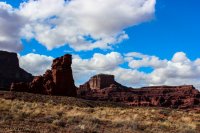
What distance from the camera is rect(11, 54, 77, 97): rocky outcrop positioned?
79188 millimetres

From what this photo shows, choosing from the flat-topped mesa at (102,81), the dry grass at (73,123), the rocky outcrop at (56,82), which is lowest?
the dry grass at (73,123)

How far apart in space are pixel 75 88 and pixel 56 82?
5751mm

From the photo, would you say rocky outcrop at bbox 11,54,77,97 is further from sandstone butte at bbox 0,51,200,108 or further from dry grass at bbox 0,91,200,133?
dry grass at bbox 0,91,200,133

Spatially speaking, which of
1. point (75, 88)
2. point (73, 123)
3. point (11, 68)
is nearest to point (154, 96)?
point (11, 68)

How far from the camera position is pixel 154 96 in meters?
143

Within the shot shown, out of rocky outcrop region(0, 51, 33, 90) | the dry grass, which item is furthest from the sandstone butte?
the dry grass

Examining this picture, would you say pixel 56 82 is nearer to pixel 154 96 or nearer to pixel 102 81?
pixel 154 96

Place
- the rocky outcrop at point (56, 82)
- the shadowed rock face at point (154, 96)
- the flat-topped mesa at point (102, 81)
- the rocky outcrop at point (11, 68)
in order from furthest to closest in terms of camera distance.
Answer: the flat-topped mesa at point (102, 81)
the rocky outcrop at point (11, 68)
the shadowed rock face at point (154, 96)
the rocky outcrop at point (56, 82)

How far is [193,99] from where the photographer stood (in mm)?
127438

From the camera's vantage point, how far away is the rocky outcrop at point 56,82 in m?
79.2

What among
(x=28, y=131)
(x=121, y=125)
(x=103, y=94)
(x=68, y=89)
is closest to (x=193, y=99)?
(x=103, y=94)

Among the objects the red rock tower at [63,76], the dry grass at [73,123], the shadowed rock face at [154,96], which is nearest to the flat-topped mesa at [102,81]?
the shadowed rock face at [154,96]

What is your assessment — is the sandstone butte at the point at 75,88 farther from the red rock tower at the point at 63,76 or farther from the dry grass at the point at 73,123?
the dry grass at the point at 73,123

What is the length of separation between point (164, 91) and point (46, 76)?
78744 millimetres
